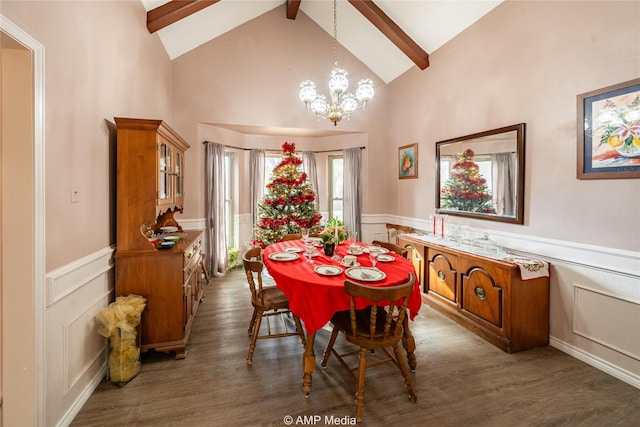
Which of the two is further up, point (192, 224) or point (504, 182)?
point (504, 182)

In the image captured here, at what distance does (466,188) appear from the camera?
3.68 meters

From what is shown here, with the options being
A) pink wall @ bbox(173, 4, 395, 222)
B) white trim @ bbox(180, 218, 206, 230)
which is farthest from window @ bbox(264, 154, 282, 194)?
white trim @ bbox(180, 218, 206, 230)

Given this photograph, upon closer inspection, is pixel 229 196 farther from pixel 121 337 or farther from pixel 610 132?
pixel 610 132

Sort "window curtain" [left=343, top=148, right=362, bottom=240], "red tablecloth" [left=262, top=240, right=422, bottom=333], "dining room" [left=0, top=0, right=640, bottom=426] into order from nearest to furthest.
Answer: "dining room" [left=0, top=0, right=640, bottom=426], "red tablecloth" [left=262, top=240, right=422, bottom=333], "window curtain" [left=343, top=148, right=362, bottom=240]

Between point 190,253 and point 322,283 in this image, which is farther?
point 190,253

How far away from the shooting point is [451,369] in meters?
2.39

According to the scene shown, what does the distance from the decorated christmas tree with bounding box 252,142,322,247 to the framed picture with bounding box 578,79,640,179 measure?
332 cm

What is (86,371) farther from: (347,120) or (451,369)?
(347,120)

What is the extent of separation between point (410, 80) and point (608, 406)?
4526 millimetres

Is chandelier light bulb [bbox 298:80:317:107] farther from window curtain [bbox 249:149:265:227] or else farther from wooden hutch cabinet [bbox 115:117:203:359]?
window curtain [bbox 249:149:265:227]

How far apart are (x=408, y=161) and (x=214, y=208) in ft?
11.0

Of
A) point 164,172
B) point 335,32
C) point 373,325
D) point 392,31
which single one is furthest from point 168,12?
point 373,325

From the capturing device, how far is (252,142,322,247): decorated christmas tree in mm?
4660

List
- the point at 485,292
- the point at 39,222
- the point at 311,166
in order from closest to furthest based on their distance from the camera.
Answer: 1. the point at 39,222
2. the point at 485,292
3. the point at 311,166
